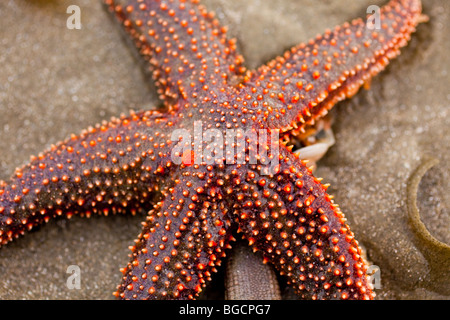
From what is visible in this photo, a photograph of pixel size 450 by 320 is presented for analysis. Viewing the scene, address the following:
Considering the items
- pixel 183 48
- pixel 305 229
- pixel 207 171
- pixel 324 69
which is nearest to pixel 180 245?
pixel 207 171

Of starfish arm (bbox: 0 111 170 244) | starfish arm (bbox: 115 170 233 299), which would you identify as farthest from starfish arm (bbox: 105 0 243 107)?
starfish arm (bbox: 115 170 233 299)

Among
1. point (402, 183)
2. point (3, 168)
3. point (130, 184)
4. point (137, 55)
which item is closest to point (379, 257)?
point (402, 183)

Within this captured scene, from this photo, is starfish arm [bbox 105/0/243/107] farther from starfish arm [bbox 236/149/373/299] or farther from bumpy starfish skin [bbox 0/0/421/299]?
starfish arm [bbox 236/149/373/299]

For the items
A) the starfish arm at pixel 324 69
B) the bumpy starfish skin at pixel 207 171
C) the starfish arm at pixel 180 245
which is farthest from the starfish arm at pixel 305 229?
the starfish arm at pixel 324 69

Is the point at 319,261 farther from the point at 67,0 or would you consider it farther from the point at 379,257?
the point at 67,0

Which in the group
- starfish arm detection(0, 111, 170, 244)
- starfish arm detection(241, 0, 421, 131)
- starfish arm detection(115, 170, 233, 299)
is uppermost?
starfish arm detection(241, 0, 421, 131)
